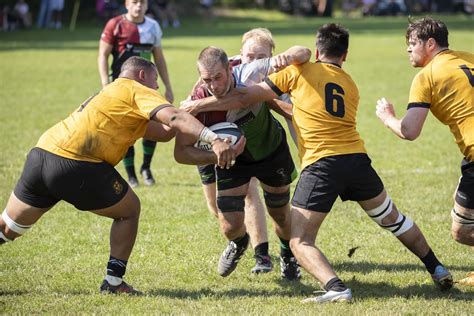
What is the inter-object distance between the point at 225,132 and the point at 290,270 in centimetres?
150

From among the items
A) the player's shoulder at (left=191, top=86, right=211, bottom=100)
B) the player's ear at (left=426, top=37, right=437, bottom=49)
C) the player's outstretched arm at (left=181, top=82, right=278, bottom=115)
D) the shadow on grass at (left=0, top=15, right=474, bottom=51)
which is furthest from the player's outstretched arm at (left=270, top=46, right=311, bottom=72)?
the shadow on grass at (left=0, top=15, right=474, bottom=51)

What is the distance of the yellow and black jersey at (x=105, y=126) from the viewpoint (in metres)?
5.94

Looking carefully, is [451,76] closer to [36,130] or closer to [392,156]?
[392,156]

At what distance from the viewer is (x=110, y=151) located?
6004 mm

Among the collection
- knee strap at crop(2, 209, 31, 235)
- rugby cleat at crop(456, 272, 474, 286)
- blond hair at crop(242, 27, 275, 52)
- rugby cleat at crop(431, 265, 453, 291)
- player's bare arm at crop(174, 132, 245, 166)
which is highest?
blond hair at crop(242, 27, 275, 52)

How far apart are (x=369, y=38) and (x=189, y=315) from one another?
29.4 m

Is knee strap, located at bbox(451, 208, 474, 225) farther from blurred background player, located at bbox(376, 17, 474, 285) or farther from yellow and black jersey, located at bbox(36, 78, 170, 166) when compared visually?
yellow and black jersey, located at bbox(36, 78, 170, 166)

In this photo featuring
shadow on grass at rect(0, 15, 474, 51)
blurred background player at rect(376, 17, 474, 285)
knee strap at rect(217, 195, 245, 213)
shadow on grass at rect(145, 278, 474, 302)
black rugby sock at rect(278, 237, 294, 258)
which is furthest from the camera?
shadow on grass at rect(0, 15, 474, 51)

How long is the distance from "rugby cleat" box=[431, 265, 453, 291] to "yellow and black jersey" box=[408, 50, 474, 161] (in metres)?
0.85

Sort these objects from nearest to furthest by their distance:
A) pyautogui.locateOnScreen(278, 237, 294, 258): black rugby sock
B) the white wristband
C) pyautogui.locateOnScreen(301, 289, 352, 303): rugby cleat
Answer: the white wristband, pyautogui.locateOnScreen(301, 289, 352, 303): rugby cleat, pyautogui.locateOnScreen(278, 237, 294, 258): black rugby sock

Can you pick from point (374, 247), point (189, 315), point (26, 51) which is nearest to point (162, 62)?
point (374, 247)

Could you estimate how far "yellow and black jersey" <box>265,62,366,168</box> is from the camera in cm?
595

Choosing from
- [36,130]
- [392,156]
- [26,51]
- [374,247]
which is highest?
[374,247]

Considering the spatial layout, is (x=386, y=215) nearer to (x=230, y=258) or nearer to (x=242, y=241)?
(x=242, y=241)
